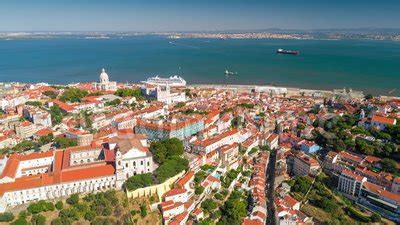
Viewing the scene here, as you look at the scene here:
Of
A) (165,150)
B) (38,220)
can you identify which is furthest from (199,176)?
(38,220)

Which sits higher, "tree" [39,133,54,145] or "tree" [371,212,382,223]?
"tree" [39,133,54,145]

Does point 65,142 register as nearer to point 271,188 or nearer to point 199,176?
point 199,176

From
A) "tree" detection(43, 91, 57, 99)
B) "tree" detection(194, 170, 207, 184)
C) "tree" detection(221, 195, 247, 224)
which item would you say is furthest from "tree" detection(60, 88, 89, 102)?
"tree" detection(221, 195, 247, 224)

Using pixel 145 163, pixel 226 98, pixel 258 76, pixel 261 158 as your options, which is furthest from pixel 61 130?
pixel 258 76

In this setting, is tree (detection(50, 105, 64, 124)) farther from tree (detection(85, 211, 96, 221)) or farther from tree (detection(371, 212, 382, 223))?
tree (detection(371, 212, 382, 223))

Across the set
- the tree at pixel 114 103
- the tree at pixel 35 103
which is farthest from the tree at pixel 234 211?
the tree at pixel 35 103

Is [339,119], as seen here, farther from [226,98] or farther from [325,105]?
[226,98]
